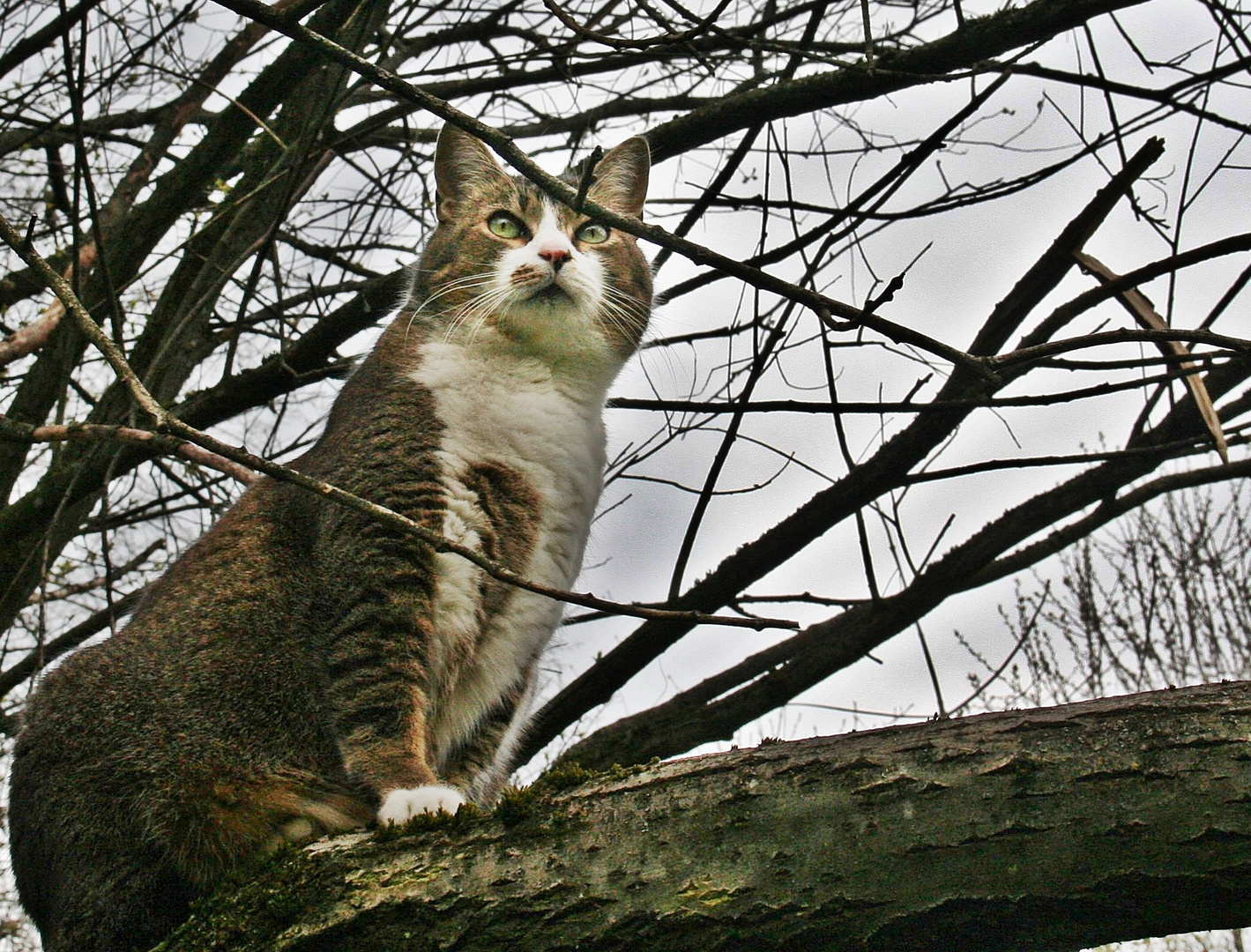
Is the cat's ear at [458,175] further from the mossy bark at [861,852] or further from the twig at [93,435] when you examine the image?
the mossy bark at [861,852]

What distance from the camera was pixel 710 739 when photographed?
4082 mm

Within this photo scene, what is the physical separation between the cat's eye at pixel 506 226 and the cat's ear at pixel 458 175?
0.17m

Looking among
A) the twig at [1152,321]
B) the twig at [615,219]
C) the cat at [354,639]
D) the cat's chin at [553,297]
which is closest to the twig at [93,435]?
the cat at [354,639]

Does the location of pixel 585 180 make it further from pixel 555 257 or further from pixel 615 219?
pixel 555 257

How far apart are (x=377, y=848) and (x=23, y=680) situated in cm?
310

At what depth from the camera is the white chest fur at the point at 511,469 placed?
2.93 metres

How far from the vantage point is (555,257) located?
3453 mm

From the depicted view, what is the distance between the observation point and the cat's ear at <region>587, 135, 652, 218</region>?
4051mm

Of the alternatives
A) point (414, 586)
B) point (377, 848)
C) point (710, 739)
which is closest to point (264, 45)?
point (414, 586)

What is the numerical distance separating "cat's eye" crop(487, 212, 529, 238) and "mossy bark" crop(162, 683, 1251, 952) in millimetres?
2240

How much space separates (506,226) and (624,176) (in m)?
0.56

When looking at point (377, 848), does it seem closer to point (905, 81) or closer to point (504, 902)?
point (504, 902)

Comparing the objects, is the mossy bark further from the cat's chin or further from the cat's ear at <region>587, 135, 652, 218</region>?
the cat's ear at <region>587, 135, 652, 218</region>

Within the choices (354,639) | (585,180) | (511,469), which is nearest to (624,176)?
(511,469)
